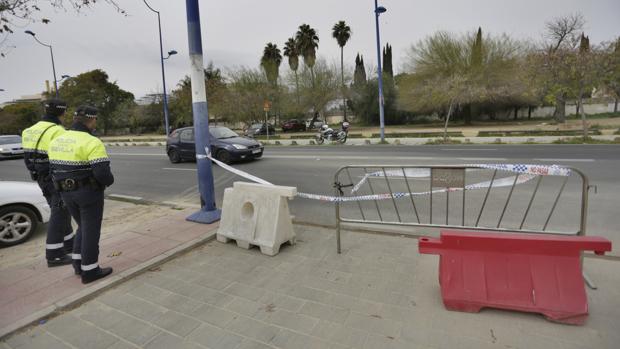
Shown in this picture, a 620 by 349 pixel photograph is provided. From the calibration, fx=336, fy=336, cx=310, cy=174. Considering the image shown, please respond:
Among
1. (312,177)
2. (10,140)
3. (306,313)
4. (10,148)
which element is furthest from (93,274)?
(10,140)

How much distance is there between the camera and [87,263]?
3445mm

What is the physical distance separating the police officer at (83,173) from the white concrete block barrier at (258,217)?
1557 mm

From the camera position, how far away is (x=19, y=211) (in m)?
5.06

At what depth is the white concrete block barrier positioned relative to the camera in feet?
13.4

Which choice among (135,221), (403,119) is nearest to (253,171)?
(135,221)

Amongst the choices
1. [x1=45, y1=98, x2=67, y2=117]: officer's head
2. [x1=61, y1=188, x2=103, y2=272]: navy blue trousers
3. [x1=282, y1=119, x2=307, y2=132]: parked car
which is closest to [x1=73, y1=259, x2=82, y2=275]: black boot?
[x1=61, y1=188, x2=103, y2=272]: navy blue trousers

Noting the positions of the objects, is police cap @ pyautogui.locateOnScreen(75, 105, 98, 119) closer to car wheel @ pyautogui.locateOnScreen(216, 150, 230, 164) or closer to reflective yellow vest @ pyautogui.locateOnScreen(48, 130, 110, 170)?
reflective yellow vest @ pyautogui.locateOnScreen(48, 130, 110, 170)

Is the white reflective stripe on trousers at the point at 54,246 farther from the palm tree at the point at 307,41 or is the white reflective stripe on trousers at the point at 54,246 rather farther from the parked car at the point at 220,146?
the palm tree at the point at 307,41

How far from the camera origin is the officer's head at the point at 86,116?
127 inches

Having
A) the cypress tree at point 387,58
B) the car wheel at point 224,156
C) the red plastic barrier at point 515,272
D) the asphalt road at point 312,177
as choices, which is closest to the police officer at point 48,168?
the asphalt road at point 312,177

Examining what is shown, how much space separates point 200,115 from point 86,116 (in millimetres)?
2016

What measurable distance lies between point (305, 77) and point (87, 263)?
111 ft

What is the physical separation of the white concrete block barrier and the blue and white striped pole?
88 centimetres

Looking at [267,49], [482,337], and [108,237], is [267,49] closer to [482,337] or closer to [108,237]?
[108,237]
